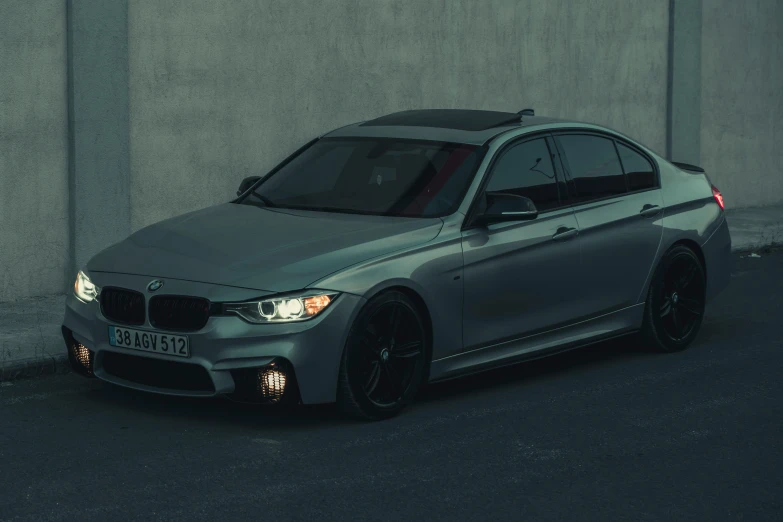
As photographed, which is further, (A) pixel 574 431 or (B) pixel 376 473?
(A) pixel 574 431

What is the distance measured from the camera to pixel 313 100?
535 inches

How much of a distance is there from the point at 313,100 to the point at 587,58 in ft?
15.3

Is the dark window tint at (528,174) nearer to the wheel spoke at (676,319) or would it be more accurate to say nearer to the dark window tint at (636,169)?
the dark window tint at (636,169)

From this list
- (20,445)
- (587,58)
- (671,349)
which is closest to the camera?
(20,445)

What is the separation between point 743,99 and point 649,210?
10711 millimetres

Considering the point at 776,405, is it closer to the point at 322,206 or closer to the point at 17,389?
the point at 322,206

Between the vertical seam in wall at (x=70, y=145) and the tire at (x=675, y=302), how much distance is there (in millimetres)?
4996

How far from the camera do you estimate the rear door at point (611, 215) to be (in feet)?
29.1

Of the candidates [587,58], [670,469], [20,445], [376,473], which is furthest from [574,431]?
[587,58]

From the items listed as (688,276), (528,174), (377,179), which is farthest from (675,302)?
(377,179)

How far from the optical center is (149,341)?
24.1 feet

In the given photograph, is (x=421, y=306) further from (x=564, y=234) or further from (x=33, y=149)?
(x=33, y=149)

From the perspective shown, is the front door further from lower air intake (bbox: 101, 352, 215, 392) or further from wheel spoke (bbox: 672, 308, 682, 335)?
lower air intake (bbox: 101, 352, 215, 392)

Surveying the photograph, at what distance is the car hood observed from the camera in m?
7.26
